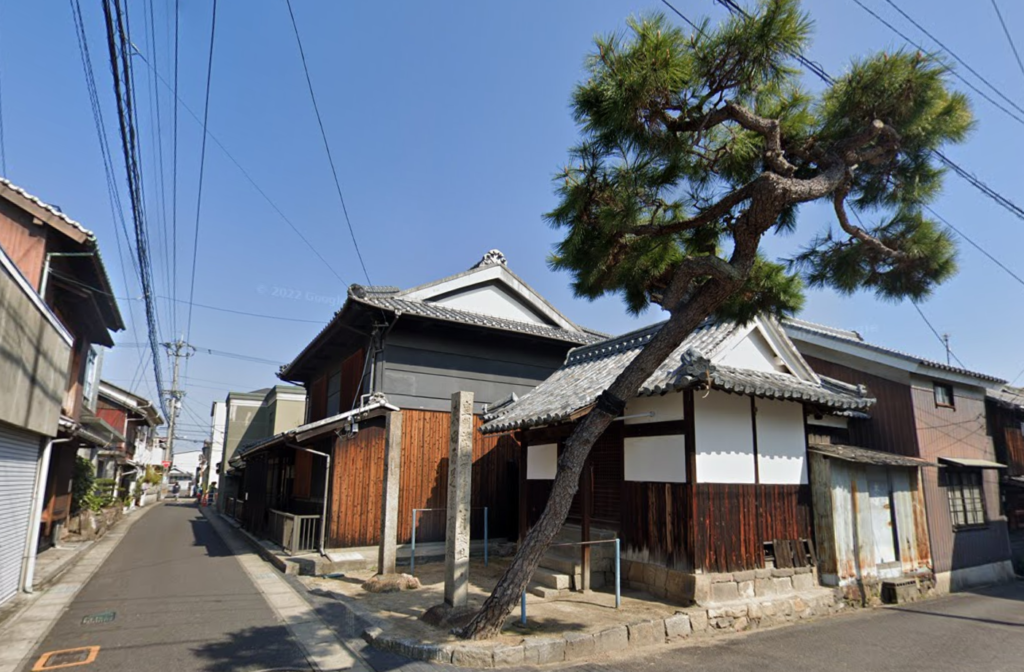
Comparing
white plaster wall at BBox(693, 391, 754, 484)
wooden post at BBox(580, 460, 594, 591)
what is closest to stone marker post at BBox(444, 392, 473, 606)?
wooden post at BBox(580, 460, 594, 591)

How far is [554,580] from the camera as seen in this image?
31.3ft

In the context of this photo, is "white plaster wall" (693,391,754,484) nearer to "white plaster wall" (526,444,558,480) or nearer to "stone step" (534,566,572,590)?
"stone step" (534,566,572,590)

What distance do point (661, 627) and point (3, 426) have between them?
10.5 m

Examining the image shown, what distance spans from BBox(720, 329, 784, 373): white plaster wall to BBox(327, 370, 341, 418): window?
11601 mm

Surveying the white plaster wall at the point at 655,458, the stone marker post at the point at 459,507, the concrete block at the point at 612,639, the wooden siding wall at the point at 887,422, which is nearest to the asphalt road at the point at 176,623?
the stone marker post at the point at 459,507

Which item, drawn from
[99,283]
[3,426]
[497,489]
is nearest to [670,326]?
[497,489]

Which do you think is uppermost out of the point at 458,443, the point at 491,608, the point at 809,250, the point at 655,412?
the point at 809,250

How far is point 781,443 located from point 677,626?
4.04 meters

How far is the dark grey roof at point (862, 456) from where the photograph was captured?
33.0 ft

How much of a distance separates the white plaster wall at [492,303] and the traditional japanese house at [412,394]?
0.04 meters

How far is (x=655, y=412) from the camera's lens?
9.52 meters

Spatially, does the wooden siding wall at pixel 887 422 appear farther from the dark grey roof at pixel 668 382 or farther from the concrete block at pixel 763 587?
the concrete block at pixel 763 587

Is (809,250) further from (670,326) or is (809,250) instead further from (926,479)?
(926,479)

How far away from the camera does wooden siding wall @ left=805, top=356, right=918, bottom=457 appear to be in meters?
12.4
